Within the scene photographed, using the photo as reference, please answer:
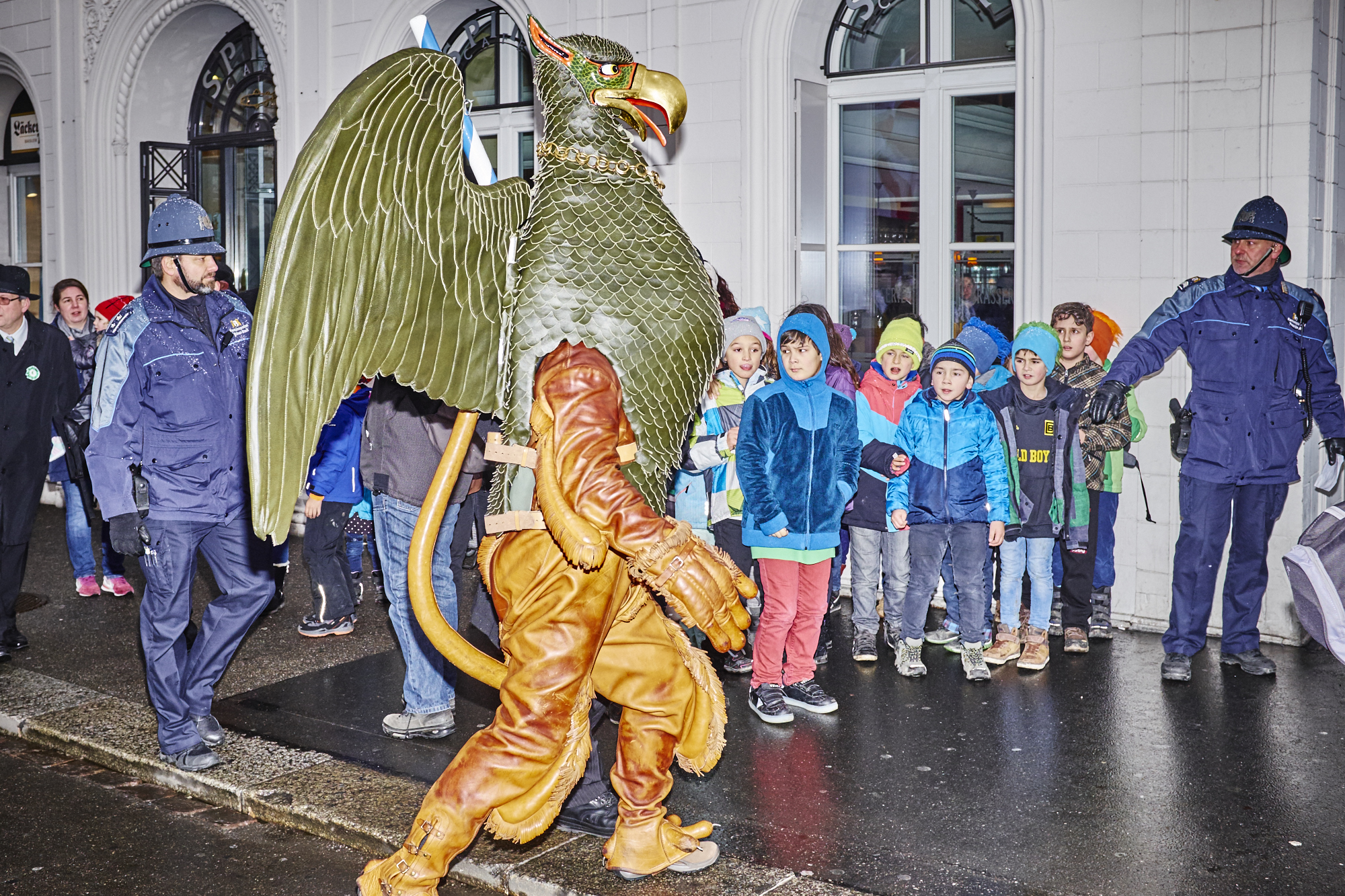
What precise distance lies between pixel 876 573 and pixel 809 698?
1.15m

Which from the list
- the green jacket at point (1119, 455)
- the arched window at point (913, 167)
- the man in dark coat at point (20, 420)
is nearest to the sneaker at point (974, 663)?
the green jacket at point (1119, 455)

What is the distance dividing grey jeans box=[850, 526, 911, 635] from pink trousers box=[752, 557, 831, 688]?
34.1 inches

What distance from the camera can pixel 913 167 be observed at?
8125 millimetres

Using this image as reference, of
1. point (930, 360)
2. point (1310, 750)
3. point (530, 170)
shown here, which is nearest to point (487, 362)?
point (930, 360)

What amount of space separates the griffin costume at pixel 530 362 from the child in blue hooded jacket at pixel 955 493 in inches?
108

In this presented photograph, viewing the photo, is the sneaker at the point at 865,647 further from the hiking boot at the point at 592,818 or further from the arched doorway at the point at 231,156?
the arched doorway at the point at 231,156

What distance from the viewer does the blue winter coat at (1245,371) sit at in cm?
612

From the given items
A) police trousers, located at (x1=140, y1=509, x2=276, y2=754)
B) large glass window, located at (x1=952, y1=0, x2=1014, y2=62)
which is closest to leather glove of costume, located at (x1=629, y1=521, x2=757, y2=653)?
police trousers, located at (x1=140, y1=509, x2=276, y2=754)

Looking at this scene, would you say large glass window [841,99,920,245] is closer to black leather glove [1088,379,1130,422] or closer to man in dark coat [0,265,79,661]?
black leather glove [1088,379,1130,422]

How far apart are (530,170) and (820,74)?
8.85 ft

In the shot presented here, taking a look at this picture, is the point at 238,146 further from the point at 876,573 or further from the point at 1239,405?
the point at 1239,405

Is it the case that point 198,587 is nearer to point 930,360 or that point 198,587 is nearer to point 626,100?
point 930,360

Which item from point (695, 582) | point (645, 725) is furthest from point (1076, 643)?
point (695, 582)

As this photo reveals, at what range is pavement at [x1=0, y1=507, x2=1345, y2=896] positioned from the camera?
13.6 ft
